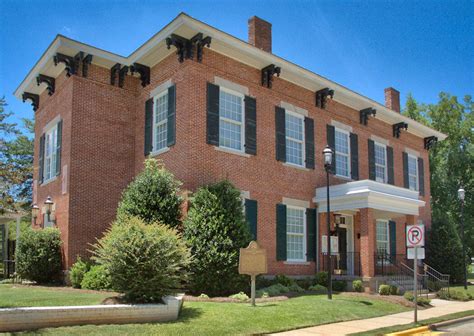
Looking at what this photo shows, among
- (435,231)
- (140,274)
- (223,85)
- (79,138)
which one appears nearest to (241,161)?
(223,85)

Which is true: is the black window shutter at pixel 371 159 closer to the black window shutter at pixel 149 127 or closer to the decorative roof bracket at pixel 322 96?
the decorative roof bracket at pixel 322 96

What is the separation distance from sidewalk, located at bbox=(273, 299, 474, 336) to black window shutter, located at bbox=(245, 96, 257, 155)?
24.3 feet

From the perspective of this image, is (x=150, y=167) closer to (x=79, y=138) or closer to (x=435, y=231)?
(x=79, y=138)

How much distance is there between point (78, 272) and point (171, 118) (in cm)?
605

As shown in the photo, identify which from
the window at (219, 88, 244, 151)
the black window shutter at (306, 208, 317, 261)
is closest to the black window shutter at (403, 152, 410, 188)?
the black window shutter at (306, 208, 317, 261)

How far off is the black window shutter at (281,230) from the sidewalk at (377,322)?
5.13 m

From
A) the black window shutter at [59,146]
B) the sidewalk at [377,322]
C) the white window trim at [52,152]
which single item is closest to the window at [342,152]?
the sidewalk at [377,322]

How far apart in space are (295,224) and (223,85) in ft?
20.5

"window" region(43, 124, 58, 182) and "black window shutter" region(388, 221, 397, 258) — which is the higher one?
"window" region(43, 124, 58, 182)

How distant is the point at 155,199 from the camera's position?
1588 centimetres

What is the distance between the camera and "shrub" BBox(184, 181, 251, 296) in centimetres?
1466

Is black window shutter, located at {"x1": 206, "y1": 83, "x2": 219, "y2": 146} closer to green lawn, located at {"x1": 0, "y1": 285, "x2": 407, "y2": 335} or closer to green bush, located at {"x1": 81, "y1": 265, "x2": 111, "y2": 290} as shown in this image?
green bush, located at {"x1": 81, "y1": 265, "x2": 111, "y2": 290}

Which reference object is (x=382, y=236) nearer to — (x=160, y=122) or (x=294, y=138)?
(x=294, y=138)

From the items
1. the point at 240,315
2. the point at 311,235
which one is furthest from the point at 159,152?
the point at 240,315
